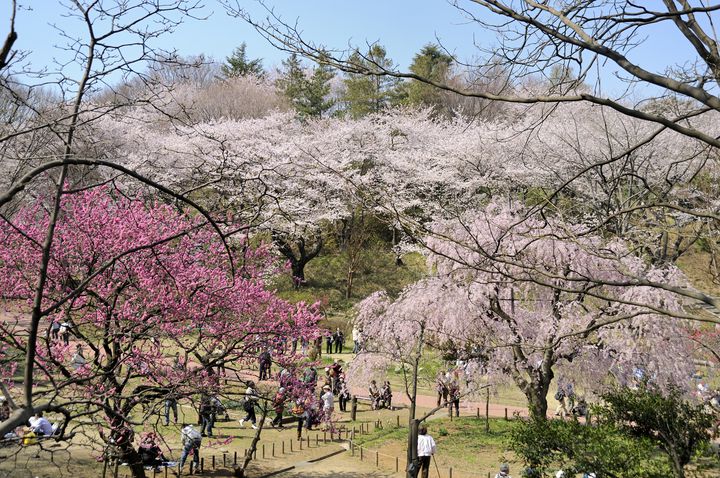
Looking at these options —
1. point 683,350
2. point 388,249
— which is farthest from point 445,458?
point 388,249

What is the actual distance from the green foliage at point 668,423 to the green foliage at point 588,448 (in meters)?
0.24

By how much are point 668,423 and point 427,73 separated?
124 feet

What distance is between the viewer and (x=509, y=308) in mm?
16438

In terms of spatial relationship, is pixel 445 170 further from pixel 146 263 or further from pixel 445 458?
pixel 146 263

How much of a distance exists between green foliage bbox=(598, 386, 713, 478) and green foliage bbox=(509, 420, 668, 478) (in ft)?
0.77

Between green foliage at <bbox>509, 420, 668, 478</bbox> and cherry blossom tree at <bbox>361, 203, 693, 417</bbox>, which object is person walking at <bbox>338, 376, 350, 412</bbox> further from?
green foliage at <bbox>509, 420, 668, 478</bbox>

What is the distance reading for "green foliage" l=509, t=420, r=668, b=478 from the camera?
320 inches

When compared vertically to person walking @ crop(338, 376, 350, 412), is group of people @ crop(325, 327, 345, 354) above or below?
above

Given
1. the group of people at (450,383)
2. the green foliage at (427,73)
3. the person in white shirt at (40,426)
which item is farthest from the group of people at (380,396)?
the green foliage at (427,73)

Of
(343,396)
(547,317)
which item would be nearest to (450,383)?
(343,396)

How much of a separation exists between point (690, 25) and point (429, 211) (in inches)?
1214

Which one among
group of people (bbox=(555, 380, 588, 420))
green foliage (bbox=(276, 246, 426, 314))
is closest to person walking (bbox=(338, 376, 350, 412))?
group of people (bbox=(555, 380, 588, 420))

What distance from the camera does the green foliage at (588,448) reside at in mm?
8117

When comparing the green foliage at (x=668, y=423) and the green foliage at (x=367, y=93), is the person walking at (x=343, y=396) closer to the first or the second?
the green foliage at (x=668, y=423)
